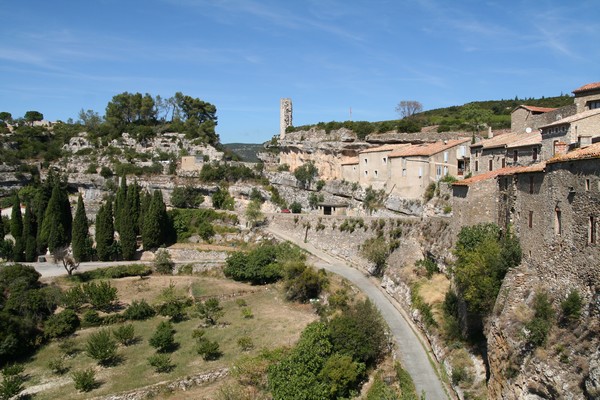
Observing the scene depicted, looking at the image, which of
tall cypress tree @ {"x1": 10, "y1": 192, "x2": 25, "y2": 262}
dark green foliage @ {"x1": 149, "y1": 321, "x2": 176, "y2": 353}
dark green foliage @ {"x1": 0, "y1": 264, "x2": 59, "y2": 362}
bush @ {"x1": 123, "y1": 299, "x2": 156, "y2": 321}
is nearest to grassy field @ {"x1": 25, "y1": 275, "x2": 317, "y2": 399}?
dark green foliage @ {"x1": 149, "y1": 321, "x2": 176, "y2": 353}

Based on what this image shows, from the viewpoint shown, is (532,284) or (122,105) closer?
(532,284)

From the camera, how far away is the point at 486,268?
19891 mm

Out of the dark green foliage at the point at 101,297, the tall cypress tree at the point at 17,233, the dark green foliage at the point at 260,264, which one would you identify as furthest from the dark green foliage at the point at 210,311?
the tall cypress tree at the point at 17,233

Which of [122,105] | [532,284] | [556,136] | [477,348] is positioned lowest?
[477,348]

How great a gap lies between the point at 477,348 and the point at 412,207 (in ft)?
63.3

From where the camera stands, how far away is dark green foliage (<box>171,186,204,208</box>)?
57.9 m

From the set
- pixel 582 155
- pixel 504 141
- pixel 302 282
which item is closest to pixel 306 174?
pixel 302 282

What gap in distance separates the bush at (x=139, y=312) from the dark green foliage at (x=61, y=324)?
347 centimetres

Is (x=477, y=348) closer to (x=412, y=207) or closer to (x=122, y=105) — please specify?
(x=412, y=207)

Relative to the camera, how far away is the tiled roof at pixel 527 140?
26.3 metres

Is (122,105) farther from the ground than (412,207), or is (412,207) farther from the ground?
(122,105)

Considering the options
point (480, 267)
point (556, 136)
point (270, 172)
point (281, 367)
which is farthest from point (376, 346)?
point (270, 172)

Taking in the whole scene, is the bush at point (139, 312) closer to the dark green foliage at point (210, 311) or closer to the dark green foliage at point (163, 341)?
the dark green foliage at point (210, 311)

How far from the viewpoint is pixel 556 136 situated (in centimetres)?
2398
